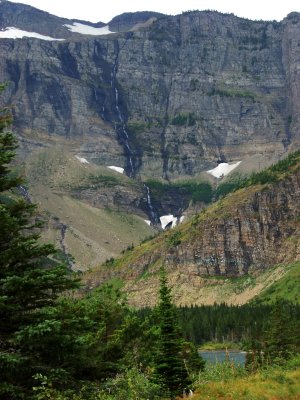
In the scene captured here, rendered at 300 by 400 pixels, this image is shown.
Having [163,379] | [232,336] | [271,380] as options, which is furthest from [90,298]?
[232,336]

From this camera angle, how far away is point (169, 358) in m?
30.9

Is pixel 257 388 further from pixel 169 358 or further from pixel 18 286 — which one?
pixel 18 286

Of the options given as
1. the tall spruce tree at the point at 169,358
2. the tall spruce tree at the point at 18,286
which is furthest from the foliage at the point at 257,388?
the tall spruce tree at the point at 18,286

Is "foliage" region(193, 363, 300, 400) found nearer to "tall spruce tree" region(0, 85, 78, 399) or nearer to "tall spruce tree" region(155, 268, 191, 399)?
"tall spruce tree" region(155, 268, 191, 399)

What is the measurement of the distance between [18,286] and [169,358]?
11.8 meters

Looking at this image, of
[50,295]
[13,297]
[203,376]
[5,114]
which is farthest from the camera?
[203,376]

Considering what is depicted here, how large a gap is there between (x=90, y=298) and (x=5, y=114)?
24695mm

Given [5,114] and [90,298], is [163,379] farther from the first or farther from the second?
[90,298]

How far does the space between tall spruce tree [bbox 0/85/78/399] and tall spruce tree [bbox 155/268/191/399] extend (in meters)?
9.26

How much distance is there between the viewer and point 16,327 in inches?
860

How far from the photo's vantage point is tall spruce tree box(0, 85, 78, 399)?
829 inches

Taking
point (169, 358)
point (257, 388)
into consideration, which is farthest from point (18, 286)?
point (169, 358)

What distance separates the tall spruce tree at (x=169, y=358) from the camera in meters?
30.2

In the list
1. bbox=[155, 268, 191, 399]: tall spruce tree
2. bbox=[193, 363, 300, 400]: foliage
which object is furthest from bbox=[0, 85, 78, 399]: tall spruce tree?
bbox=[155, 268, 191, 399]: tall spruce tree
